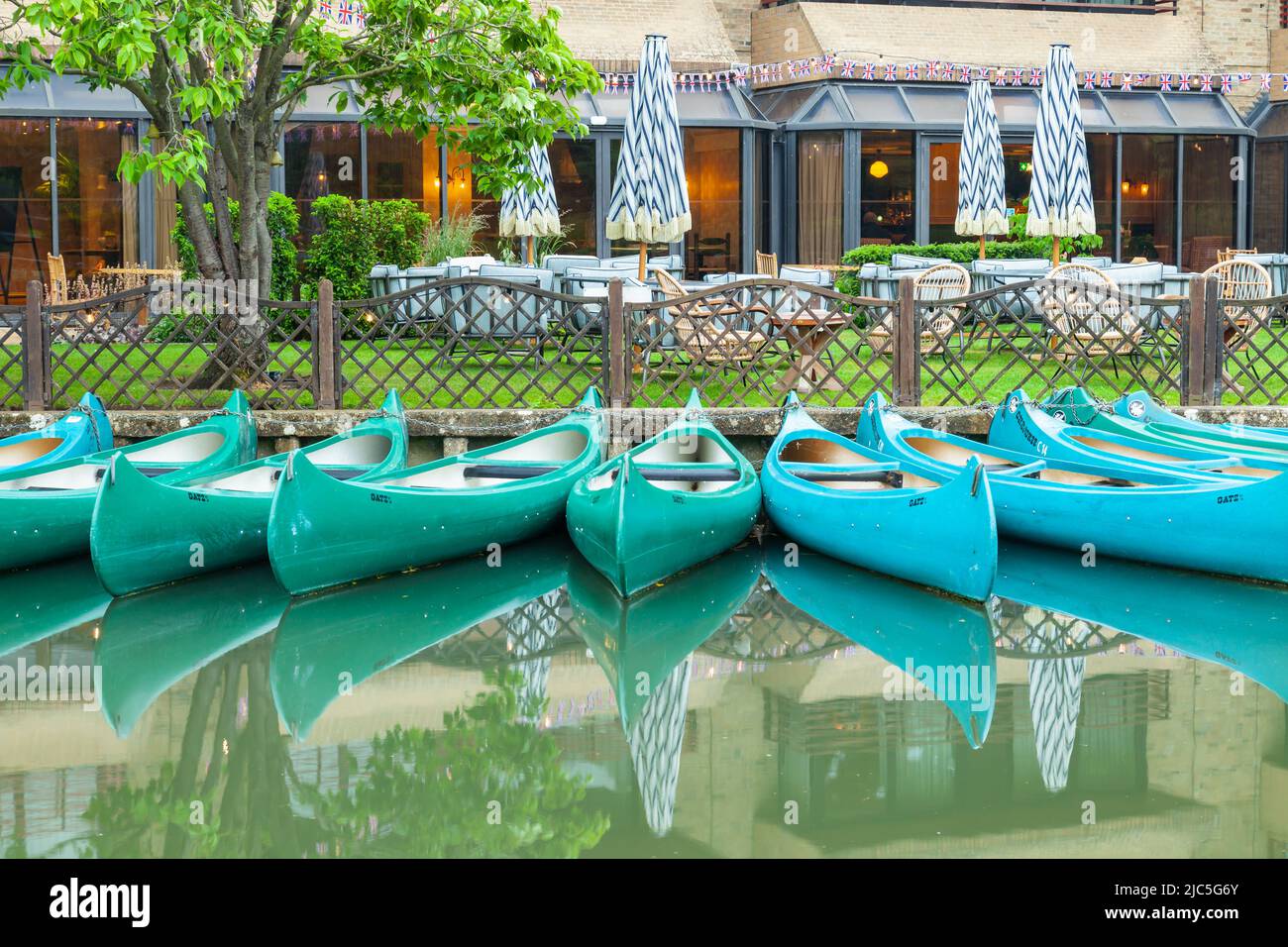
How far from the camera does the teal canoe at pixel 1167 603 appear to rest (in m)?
7.59

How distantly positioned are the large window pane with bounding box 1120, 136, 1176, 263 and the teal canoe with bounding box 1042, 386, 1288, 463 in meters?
12.1

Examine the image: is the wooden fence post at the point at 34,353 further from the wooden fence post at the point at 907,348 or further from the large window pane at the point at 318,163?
the large window pane at the point at 318,163

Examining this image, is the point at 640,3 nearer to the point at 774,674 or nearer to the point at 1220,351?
the point at 1220,351

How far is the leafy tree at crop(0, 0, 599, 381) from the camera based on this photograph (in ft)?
34.4

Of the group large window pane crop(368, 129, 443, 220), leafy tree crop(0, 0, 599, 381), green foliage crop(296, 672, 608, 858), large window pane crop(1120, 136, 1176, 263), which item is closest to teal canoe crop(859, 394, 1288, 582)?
green foliage crop(296, 672, 608, 858)

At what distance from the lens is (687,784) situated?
18.6 feet

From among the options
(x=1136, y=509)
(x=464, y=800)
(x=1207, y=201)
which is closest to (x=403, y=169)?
(x=1207, y=201)

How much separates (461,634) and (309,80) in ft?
18.8

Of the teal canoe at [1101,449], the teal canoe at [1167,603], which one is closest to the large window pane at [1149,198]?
the teal canoe at [1101,449]

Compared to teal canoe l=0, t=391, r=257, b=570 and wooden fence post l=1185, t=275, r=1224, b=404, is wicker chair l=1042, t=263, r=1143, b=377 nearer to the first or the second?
wooden fence post l=1185, t=275, r=1224, b=404

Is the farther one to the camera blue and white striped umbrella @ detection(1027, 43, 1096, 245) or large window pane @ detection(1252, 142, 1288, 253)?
large window pane @ detection(1252, 142, 1288, 253)

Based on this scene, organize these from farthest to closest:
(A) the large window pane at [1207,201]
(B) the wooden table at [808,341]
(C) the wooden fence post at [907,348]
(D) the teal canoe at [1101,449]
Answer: (A) the large window pane at [1207,201] < (B) the wooden table at [808,341] < (C) the wooden fence post at [907,348] < (D) the teal canoe at [1101,449]

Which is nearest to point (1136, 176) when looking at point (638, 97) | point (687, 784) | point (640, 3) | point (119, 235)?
point (640, 3)

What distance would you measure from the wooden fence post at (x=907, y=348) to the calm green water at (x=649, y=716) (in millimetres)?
2613
